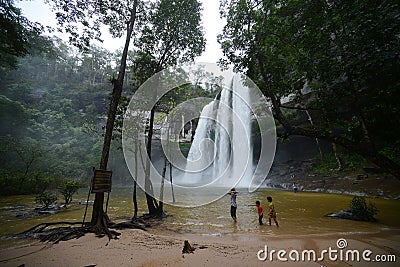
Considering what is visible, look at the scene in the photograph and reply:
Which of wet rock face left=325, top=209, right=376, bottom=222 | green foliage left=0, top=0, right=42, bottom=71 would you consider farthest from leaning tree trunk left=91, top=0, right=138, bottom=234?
wet rock face left=325, top=209, right=376, bottom=222

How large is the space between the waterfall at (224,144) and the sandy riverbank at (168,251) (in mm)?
20406

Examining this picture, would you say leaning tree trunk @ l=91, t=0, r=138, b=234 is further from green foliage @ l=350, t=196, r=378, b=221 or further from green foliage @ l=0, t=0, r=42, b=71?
green foliage @ l=350, t=196, r=378, b=221

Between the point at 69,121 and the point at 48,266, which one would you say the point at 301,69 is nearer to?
the point at 48,266

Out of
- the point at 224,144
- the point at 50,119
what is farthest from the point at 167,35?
the point at 50,119

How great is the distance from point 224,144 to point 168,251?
81.7 feet

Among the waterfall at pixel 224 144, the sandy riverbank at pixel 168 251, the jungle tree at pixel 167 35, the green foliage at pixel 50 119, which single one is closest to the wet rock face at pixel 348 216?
the sandy riverbank at pixel 168 251

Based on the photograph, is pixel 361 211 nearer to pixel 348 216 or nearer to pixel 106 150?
pixel 348 216

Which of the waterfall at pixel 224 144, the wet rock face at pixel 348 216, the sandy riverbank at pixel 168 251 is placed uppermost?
the waterfall at pixel 224 144

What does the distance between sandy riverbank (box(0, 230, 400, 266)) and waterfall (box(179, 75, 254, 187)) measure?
2041 centimetres

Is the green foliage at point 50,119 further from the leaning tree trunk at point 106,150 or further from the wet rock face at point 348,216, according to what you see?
the wet rock face at point 348,216

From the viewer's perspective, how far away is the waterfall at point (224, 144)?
28016mm

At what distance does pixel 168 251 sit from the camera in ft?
14.0

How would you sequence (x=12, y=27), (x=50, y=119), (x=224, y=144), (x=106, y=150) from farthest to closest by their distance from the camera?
1. (x=50, y=119)
2. (x=224, y=144)
3. (x=12, y=27)
4. (x=106, y=150)

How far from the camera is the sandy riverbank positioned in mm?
3721
